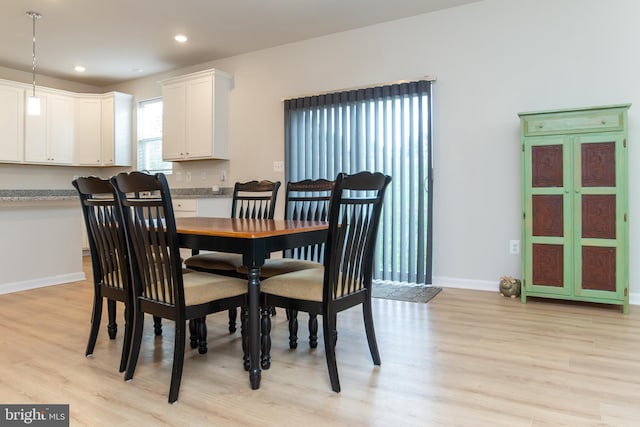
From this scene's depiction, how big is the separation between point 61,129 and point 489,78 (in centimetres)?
558

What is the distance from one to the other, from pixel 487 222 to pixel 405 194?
30.7 inches

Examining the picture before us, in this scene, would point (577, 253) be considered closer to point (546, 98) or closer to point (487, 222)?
point (487, 222)

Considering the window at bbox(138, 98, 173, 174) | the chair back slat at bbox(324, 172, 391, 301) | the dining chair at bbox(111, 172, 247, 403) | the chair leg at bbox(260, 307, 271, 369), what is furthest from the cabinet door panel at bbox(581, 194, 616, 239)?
the window at bbox(138, 98, 173, 174)

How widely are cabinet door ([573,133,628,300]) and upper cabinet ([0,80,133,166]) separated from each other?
5.73m

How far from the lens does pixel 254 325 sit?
1917 millimetres

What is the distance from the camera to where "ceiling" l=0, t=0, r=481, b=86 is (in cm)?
391

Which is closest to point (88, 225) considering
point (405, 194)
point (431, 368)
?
point (431, 368)

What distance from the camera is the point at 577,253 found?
3.21 m

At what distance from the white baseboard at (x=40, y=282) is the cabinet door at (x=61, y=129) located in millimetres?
2434

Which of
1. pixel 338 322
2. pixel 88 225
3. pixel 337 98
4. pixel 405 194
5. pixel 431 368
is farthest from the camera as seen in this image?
pixel 337 98

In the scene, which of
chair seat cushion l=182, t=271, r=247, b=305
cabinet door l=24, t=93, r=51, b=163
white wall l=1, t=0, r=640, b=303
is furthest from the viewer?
cabinet door l=24, t=93, r=51, b=163

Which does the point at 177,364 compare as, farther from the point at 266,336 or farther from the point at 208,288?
the point at 266,336

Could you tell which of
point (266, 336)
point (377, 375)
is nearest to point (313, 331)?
point (266, 336)

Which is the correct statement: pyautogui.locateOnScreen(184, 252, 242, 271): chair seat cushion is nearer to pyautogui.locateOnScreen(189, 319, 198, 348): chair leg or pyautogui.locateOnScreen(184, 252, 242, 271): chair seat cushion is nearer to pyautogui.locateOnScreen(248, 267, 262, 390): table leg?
pyautogui.locateOnScreen(189, 319, 198, 348): chair leg
